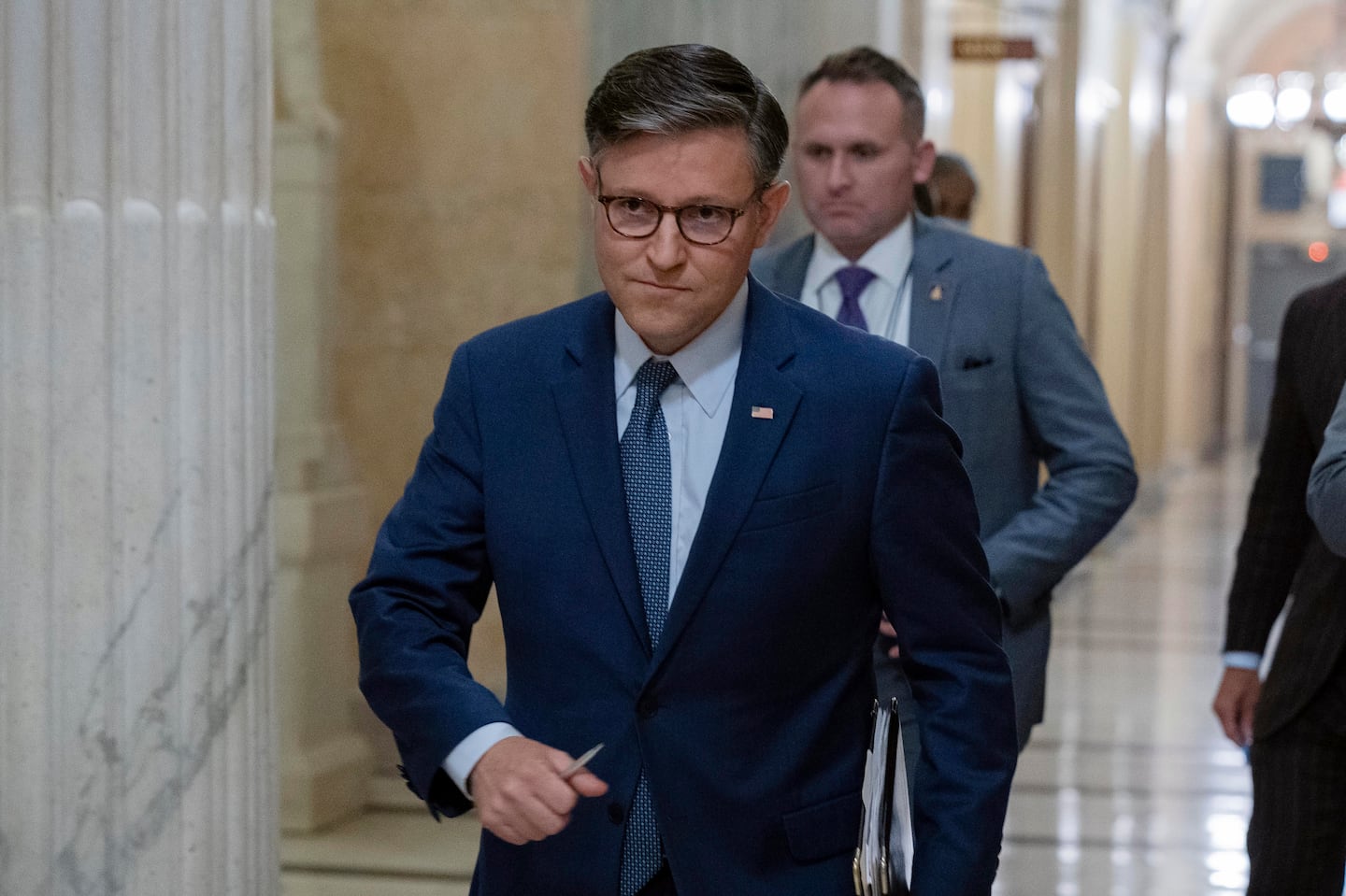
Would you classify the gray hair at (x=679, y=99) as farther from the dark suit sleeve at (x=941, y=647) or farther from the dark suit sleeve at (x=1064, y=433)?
the dark suit sleeve at (x=1064, y=433)

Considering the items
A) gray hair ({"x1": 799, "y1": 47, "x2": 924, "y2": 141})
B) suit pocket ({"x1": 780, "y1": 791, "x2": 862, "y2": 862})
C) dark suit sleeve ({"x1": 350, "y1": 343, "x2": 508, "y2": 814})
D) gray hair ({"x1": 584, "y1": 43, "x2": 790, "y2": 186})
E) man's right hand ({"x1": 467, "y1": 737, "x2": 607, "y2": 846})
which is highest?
gray hair ({"x1": 799, "y1": 47, "x2": 924, "y2": 141})

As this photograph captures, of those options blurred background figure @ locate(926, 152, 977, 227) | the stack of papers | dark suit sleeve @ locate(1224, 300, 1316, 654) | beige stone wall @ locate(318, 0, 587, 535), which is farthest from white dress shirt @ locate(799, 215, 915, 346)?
beige stone wall @ locate(318, 0, 587, 535)

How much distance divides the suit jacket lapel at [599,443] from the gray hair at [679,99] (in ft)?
0.80

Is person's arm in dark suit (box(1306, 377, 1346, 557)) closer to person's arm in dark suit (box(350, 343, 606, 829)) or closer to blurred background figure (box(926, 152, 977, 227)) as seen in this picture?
person's arm in dark suit (box(350, 343, 606, 829))

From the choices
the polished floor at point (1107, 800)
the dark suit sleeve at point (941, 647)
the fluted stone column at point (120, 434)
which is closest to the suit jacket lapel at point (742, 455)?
the dark suit sleeve at point (941, 647)

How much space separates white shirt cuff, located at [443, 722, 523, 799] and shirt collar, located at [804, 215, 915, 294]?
2.10m

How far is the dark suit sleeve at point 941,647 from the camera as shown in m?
2.12

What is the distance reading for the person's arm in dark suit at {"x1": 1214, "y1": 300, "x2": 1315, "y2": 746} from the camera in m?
3.67

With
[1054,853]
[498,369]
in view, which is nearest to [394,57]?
[1054,853]

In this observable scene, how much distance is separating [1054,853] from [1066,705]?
2.87 metres

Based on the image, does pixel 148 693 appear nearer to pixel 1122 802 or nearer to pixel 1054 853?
pixel 1054 853

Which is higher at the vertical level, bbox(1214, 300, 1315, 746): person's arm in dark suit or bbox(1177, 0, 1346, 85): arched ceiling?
bbox(1177, 0, 1346, 85): arched ceiling

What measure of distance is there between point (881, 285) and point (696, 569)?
1.97 m

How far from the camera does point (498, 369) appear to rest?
226 centimetres
